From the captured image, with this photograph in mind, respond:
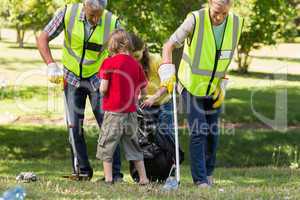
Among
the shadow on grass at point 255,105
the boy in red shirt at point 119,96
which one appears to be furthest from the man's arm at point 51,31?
the shadow on grass at point 255,105

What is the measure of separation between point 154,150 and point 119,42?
1473 mm

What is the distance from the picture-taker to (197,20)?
7.26m

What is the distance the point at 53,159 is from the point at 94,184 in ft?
25.5

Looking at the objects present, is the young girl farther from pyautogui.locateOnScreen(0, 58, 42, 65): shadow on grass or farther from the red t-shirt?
pyautogui.locateOnScreen(0, 58, 42, 65): shadow on grass

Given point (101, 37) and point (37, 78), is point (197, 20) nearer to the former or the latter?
point (101, 37)

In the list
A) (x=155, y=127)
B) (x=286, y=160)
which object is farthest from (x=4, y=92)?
(x=155, y=127)

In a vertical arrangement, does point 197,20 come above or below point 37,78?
above

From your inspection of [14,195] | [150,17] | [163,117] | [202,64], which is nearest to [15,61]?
[150,17]

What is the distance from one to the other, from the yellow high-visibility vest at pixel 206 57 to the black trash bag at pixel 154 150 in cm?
91

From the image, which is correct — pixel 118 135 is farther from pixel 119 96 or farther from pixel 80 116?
pixel 80 116

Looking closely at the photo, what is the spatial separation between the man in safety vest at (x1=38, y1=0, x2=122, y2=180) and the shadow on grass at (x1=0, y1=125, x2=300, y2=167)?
6.45m

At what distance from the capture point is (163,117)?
8352 mm

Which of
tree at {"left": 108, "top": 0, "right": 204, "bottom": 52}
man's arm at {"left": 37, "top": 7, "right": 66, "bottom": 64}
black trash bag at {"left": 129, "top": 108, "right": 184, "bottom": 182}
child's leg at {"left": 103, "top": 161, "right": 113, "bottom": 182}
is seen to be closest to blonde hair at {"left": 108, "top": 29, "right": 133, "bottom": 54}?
man's arm at {"left": 37, "top": 7, "right": 66, "bottom": 64}

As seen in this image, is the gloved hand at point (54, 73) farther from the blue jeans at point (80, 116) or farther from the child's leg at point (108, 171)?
the child's leg at point (108, 171)
